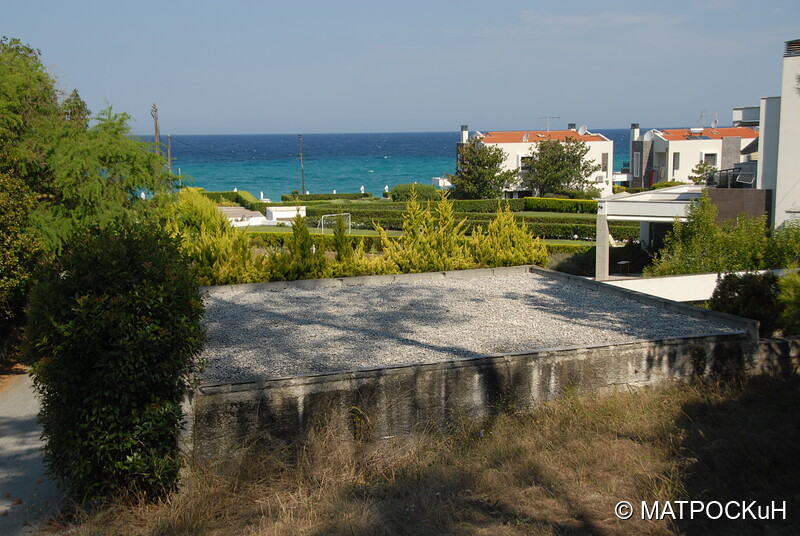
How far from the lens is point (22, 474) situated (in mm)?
9016

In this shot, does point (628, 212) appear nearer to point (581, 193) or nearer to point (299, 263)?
point (299, 263)

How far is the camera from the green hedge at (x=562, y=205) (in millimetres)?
45281

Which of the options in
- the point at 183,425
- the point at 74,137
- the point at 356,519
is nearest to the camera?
the point at 356,519

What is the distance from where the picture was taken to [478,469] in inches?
310

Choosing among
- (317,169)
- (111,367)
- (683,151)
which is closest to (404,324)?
(111,367)

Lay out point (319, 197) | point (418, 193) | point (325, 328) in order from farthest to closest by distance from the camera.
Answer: point (319, 197) → point (418, 193) → point (325, 328)

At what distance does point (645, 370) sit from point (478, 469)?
4052 millimetres

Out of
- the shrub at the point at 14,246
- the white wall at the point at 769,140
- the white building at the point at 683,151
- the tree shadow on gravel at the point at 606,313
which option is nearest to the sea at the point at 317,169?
the white building at the point at 683,151

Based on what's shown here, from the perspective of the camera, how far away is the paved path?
791 cm

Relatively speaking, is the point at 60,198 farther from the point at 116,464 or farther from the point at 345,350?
the point at 116,464

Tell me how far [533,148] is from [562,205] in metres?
10.6

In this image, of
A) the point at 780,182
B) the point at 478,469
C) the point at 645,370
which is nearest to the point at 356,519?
the point at 478,469

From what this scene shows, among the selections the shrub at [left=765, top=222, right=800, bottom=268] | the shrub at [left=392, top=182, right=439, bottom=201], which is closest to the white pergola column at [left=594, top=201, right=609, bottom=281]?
the shrub at [left=765, top=222, right=800, bottom=268]

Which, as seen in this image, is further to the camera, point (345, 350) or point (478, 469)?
point (345, 350)
